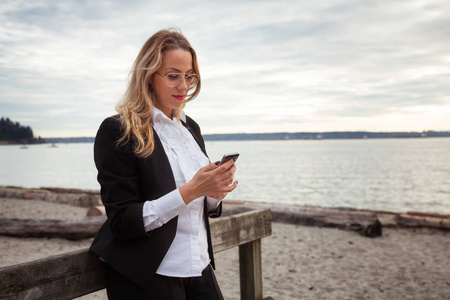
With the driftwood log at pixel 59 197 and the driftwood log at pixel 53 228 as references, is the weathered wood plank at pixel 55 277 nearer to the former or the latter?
the driftwood log at pixel 53 228

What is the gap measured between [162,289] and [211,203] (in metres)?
0.55

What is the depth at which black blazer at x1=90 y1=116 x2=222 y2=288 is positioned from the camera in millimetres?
1613

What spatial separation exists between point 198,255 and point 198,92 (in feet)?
2.76

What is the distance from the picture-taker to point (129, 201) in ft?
5.33

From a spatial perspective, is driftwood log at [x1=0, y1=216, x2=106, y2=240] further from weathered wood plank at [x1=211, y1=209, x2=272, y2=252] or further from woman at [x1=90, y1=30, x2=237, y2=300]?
woman at [x1=90, y1=30, x2=237, y2=300]

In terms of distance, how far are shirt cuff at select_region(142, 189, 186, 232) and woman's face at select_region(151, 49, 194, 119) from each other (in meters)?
0.52

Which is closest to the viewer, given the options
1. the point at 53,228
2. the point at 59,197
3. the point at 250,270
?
the point at 250,270

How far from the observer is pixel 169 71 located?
1896mm

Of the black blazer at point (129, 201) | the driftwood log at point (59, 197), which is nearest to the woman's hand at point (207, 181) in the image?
the black blazer at point (129, 201)

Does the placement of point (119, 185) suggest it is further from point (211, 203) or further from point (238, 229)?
point (238, 229)

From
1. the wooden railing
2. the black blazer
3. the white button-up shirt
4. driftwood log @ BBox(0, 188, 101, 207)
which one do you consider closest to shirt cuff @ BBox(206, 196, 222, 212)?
the white button-up shirt

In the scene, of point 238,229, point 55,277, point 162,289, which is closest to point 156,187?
point 162,289

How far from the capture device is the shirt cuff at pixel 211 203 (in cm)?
207

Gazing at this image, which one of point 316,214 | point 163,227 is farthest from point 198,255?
point 316,214
